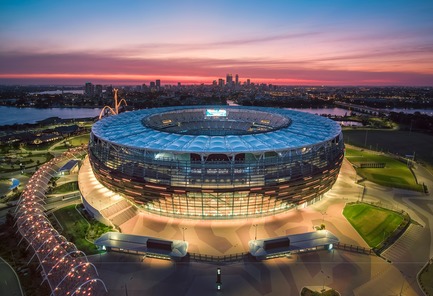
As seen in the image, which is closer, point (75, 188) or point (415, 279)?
point (415, 279)

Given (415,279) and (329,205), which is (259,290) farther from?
(329,205)

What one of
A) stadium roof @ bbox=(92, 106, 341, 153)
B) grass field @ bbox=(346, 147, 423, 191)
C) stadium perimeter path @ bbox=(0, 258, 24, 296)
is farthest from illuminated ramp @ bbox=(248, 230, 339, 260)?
grass field @ bbox=(346, 147, 423, 191)

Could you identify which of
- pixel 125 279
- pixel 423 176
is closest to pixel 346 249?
pixel 125 279

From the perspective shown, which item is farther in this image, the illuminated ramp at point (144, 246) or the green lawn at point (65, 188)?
the green lawn at point (65, 188)

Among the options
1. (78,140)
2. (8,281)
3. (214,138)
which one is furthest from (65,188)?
(78,140)

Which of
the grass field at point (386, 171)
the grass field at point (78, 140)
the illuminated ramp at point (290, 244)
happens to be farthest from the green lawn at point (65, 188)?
the grass field at point (386, 171)

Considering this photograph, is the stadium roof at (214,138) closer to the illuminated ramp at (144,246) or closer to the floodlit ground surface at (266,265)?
the floodlit ground surface at (266,265)
